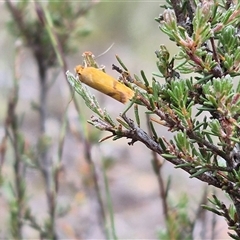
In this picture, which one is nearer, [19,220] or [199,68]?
[199,68]

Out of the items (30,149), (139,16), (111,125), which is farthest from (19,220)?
(139,16)

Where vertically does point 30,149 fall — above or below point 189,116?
above

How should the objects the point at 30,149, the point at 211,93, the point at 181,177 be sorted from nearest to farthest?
the point at 211,93 < the point at 30,149 < the point at 181,177

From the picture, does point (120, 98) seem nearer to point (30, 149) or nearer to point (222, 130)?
point (222, 130)

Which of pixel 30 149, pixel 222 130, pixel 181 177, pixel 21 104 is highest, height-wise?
pixel 21 104

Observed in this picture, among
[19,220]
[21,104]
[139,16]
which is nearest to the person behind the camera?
[19,220]

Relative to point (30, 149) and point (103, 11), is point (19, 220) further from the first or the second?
point (103, 11)
